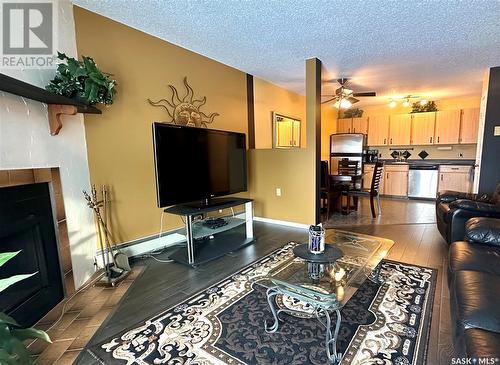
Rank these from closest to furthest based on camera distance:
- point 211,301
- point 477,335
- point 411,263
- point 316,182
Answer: point 477,335, point 211,301, point 411,263, point 316,182

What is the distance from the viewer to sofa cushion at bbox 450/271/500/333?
1136mm

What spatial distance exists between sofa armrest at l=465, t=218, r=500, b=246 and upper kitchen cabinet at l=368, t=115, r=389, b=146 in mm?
5254

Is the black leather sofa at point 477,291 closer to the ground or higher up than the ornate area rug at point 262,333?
higher up

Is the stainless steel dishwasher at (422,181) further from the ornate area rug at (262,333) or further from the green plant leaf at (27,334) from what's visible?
the green plant leaf at (27,334)

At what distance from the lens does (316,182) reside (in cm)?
376

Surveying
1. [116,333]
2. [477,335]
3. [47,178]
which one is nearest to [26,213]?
[47,178]

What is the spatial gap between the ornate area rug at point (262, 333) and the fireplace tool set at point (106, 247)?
76 centimetres

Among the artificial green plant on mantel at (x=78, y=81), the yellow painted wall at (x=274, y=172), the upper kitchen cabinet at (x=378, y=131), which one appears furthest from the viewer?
the upper kitchen cabinet at (x=378, y=131)

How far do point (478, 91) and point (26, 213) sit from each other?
25.2ft

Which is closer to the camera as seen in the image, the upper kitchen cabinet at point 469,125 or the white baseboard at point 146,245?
the white baseboard at point 146,245

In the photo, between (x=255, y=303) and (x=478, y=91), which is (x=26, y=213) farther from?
(x=478, y=91)

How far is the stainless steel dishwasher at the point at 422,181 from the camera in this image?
6.09 metres

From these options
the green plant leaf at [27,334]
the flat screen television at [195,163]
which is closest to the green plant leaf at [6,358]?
the green plant leaf at [27,334]

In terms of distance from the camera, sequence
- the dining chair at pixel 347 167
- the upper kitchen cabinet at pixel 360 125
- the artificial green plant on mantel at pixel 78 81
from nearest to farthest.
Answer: the artificial green plant on mantel at pixel 78 81 → the dining chair at pixel 347 167 → the upper kitchen cabinet at pixel 360 125
